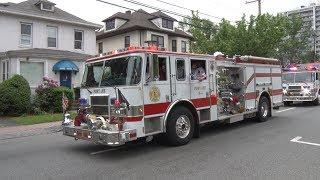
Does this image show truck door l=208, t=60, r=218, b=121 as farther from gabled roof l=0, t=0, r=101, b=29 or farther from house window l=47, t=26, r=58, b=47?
house window l=47, t=26, r=58, b=47

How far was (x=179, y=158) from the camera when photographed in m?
8.56

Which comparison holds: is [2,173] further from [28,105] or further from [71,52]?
[71,52]

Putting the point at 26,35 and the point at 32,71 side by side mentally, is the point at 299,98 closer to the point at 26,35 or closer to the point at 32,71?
the point at 32,71

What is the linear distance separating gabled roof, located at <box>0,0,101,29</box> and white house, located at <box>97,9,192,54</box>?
9.31 m

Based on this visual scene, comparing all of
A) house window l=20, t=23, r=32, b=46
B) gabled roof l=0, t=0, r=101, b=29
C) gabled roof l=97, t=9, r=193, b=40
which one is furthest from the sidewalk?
gabled roof l=97, t=9, r=193, b=40

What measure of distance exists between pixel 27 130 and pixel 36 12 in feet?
44.6

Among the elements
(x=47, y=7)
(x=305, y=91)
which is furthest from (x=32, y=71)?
(x=305, y=91)

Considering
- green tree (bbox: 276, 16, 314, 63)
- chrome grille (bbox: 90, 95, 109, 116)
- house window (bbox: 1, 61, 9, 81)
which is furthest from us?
green tree (bbox: 276, 16, 314, 63)

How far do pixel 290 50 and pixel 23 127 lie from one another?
52.7 metres

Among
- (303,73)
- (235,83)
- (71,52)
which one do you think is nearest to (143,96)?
(235,83)

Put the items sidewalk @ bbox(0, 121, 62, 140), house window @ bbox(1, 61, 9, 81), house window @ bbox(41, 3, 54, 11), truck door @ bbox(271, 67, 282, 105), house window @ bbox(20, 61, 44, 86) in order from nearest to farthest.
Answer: sidewalk @ bbox(0, 121, 62, 140) → truck door @ bbox(271, 67, 282, 105) → house window @ bbox(20, 61, 44, 86) → house window @ bbox(1, 61, 9, 81) → house window @ bbox(41, 3, 54, 11)

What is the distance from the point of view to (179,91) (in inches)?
396

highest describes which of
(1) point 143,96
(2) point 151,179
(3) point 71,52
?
(3) point 71,52

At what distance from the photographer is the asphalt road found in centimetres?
729
